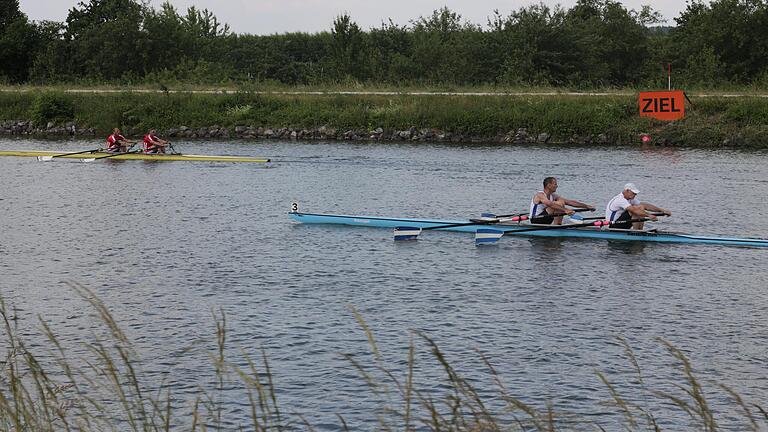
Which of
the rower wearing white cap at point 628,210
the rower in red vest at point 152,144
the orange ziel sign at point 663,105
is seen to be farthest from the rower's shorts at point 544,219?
the orange ziel sign at point 663,105

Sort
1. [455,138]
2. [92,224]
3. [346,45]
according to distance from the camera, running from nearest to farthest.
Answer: [92,224] → [455,138] → [346,45]

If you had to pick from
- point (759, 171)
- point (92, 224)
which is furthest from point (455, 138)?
point (92, 224)

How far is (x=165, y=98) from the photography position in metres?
55.8

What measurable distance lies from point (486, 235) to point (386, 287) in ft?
14.5

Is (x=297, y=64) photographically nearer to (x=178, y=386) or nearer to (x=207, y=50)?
(x=207, y=50)

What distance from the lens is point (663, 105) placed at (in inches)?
1807

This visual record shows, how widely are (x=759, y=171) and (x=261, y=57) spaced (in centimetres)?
5311

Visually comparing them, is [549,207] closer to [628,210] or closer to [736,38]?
[628,210]

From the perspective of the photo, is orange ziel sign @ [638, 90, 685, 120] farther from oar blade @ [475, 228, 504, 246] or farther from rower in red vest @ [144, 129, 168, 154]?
oar blade @ [475, 228, 504, 246]

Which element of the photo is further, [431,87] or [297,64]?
[297,64]

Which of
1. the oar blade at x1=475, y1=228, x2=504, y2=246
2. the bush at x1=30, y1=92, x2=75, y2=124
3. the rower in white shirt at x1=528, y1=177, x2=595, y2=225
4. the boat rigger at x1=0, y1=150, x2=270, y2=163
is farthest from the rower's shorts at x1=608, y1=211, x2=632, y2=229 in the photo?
the bush at x1=30, y1=92, x2=75, y2=124

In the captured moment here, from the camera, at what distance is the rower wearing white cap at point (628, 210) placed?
2105cm

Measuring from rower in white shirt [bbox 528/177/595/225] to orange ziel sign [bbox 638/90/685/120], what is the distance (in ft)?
83.8

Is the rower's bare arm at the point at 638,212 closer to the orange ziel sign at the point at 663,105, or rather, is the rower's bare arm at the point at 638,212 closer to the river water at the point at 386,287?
the river water at the point at 386,287
